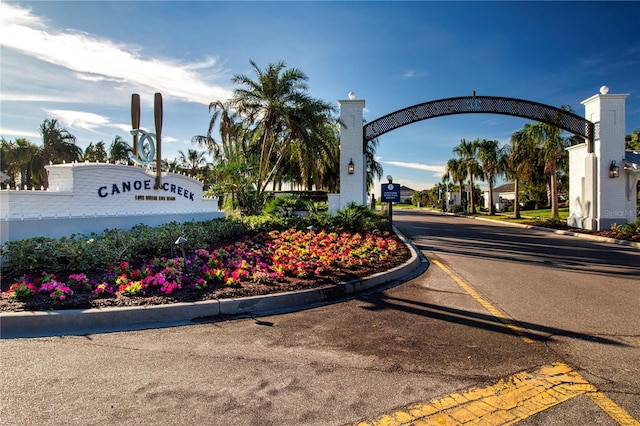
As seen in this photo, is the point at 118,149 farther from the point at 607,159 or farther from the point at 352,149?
the point at 607,159

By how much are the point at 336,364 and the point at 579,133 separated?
19.1 m

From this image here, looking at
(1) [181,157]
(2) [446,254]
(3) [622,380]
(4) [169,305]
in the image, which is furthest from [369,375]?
(1) [181,157]

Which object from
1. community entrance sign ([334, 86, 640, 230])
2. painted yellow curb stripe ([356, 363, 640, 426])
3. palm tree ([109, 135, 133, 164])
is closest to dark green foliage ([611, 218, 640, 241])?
community entrance sign ([334, 86, 640, 230])

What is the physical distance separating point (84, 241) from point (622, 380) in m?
8.38

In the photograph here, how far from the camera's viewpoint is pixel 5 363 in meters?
3.48

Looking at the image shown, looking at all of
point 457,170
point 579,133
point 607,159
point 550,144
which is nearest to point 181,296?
point 579,133

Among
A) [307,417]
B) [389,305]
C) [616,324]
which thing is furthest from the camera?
[389,305]

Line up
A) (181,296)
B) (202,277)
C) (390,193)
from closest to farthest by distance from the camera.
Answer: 1. (181,296)
2. (202,277)
3. (390,193)

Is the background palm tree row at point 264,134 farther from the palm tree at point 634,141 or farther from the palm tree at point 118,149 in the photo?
the palm tree at point 634,141

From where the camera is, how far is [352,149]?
1595 cm

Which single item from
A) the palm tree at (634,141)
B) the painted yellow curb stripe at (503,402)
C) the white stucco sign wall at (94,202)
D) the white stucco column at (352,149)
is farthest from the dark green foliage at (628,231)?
the palm tree at (634,141)

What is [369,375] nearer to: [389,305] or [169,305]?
[389,305]

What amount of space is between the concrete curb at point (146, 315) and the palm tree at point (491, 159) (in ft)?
132

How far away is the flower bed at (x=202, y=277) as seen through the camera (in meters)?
4.93
